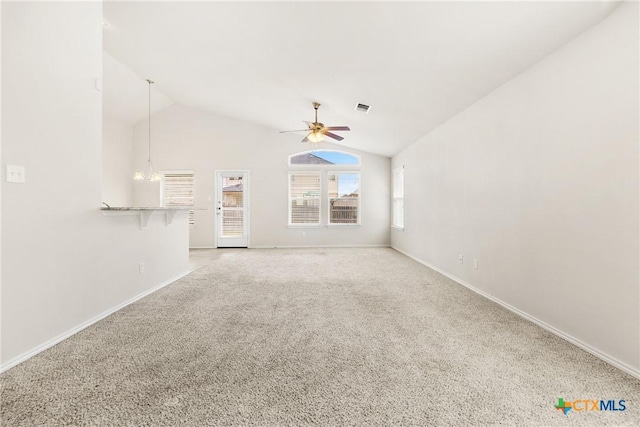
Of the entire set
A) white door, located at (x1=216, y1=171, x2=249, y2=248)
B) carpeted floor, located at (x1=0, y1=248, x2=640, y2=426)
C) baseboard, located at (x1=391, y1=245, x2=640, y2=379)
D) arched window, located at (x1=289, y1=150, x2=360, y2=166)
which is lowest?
carpeted floor, located at (x1=0, y1=248, x2=640, y2=426)

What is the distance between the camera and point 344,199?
748cm

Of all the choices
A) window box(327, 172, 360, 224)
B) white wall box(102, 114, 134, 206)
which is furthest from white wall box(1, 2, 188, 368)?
window box(327, 172, 360, 224)

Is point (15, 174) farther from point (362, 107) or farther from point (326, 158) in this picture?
point (326, 158)

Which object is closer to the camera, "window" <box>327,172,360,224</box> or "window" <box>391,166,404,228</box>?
"window" <box>391,166,404,228</box>

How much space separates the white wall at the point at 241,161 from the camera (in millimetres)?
7141

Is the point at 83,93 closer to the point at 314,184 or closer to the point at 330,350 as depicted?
the point at 330,350

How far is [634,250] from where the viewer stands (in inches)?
68.4

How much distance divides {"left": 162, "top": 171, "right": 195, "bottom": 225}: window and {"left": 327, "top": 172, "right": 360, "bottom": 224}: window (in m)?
3.58

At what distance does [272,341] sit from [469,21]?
2.90 meters

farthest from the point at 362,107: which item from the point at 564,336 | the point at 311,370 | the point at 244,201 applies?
the point at 244,201

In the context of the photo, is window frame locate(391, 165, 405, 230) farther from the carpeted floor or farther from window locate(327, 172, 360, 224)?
the carpeted floor

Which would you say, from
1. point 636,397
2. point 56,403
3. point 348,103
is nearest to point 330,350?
point 56,403

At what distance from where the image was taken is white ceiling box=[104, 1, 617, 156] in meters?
2.17

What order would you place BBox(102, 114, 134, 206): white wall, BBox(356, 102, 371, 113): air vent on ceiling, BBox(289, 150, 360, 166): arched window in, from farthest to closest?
BBox(289, 150, 360, 166): arched window, BBox(102, 114, 134, 206): white wall, BBox(356, 102, 371, 113): air vent on ceiling
